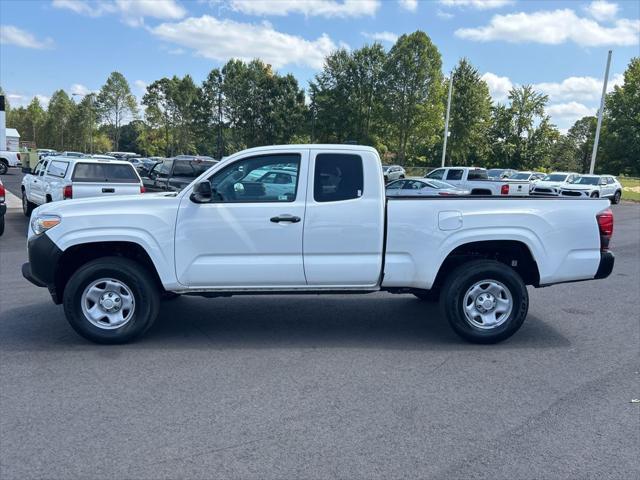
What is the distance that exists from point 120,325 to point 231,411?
1957mm

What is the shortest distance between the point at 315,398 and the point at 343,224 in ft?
5.87

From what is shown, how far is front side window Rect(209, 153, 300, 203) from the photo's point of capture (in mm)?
5383

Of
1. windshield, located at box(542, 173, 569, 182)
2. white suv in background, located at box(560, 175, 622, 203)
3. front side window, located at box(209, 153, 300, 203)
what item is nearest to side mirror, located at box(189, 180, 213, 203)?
front side window, located at box(209, 153, 300, 203)

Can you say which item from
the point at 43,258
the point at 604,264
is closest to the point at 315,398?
the point at 43,258

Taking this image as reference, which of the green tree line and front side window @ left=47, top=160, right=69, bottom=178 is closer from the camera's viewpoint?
front side window @ left=47, top=160, right=69, bottom=178

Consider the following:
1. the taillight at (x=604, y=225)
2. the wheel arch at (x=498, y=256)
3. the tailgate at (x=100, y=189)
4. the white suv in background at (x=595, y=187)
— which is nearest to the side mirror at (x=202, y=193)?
the wheel arch at (x=498, y=256)

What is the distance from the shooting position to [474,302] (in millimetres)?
5586

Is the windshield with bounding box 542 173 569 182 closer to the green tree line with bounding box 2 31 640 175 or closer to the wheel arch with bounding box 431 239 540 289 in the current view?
the green tree line with bounding box 2 31 640 175

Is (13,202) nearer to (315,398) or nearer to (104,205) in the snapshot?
(104,205)

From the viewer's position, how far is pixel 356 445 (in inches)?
138

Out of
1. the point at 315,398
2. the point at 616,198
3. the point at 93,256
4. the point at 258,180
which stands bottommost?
the point at 616,198

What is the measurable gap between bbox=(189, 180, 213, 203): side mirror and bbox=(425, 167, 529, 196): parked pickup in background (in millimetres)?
18580

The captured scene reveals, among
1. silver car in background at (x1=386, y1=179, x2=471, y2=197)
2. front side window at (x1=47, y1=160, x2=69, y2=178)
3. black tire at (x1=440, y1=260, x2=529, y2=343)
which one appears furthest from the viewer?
silver car in background at (x1=386, y1=179, x2=471, y2=197)

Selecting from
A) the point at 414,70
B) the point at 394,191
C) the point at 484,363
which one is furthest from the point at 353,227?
the point at 414,70
